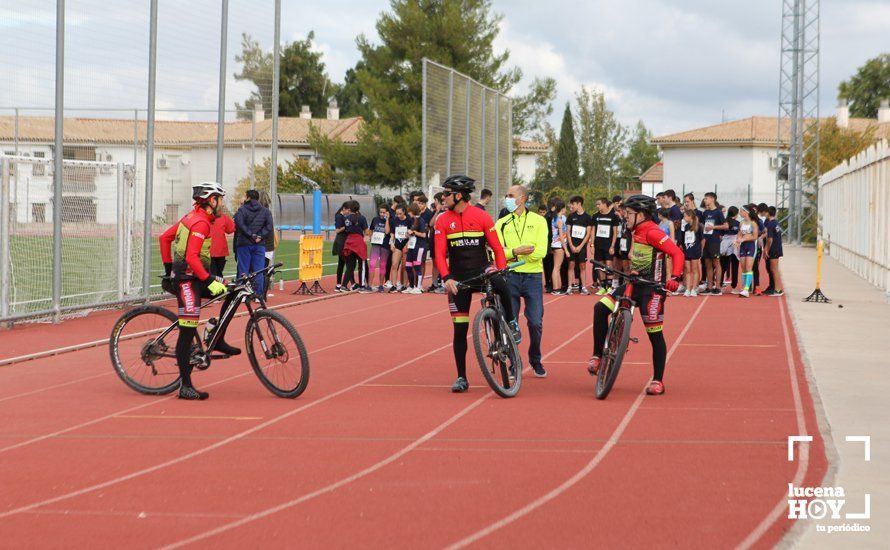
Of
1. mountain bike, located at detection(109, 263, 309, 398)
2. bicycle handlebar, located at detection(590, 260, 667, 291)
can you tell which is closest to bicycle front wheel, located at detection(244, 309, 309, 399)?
mountain bike, located at detection(109, 263, 309, 398)

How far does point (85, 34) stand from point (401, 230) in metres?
8.36

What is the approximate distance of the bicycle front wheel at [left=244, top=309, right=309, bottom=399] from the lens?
1119 centimetres

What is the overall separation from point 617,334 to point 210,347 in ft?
11.9

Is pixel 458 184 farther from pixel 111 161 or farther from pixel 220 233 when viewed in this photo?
pixel 111 161

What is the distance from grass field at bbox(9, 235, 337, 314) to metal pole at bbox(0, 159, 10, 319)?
225 mm

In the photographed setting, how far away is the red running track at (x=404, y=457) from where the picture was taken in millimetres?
6633

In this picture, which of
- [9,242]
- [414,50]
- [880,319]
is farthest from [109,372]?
[414,50]

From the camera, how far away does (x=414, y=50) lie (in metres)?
69.7

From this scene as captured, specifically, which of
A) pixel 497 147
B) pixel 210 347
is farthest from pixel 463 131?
pixel 210 347

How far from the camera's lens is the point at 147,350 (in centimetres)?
1170

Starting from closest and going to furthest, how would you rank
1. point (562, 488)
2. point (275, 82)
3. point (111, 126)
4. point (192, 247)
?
point (562, 488)
point (192, 247)
point (111, 126)
point (275, 82)

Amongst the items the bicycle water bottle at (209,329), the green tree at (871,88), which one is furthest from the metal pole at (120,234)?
the green tree at (871,88)

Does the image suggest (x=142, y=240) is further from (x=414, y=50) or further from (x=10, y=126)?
(x=414, y=50)

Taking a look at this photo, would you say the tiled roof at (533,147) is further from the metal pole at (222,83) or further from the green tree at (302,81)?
the metal pole at (222,83)
